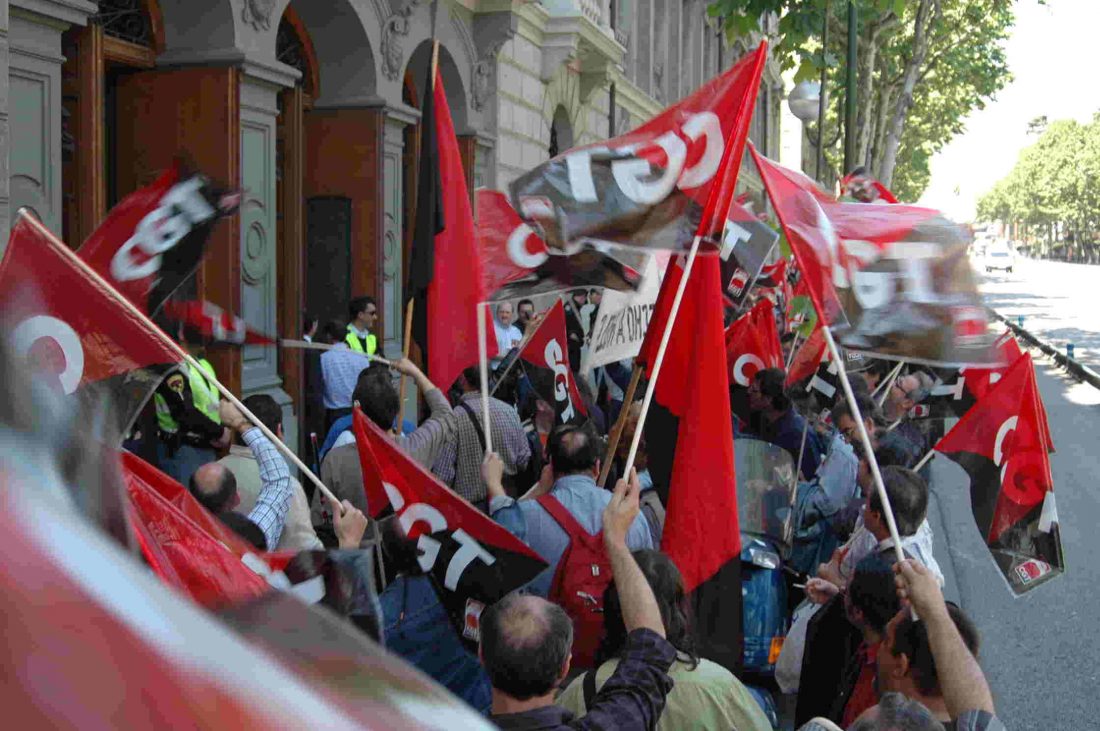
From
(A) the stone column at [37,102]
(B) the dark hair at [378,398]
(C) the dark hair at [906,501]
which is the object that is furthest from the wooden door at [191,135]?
(C) the dark hair at [906,501]

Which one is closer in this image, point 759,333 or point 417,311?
point 417,311

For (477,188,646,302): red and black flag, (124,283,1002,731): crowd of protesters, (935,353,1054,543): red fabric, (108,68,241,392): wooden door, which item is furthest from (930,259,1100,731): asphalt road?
(108,68,241,392): wooden door

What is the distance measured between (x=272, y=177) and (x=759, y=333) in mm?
4507

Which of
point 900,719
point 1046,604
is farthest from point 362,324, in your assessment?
point 900,719

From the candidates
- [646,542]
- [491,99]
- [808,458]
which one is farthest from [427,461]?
[491,99]

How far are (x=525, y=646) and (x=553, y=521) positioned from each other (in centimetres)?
147

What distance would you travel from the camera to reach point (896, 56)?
34.6 m

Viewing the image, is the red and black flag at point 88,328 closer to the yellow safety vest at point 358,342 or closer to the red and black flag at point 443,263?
the red and black flag at point 443,263

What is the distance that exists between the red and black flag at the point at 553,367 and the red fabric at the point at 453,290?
1.72 m

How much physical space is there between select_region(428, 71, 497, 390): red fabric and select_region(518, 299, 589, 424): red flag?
1.72 meters

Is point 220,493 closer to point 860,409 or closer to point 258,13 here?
point 860,409

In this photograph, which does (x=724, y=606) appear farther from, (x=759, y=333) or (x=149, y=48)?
(x=149, y=48)

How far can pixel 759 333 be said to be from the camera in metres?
8.21

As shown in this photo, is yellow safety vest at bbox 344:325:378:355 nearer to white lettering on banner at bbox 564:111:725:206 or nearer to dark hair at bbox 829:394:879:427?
dark hair at bbox 829:394:879:427
